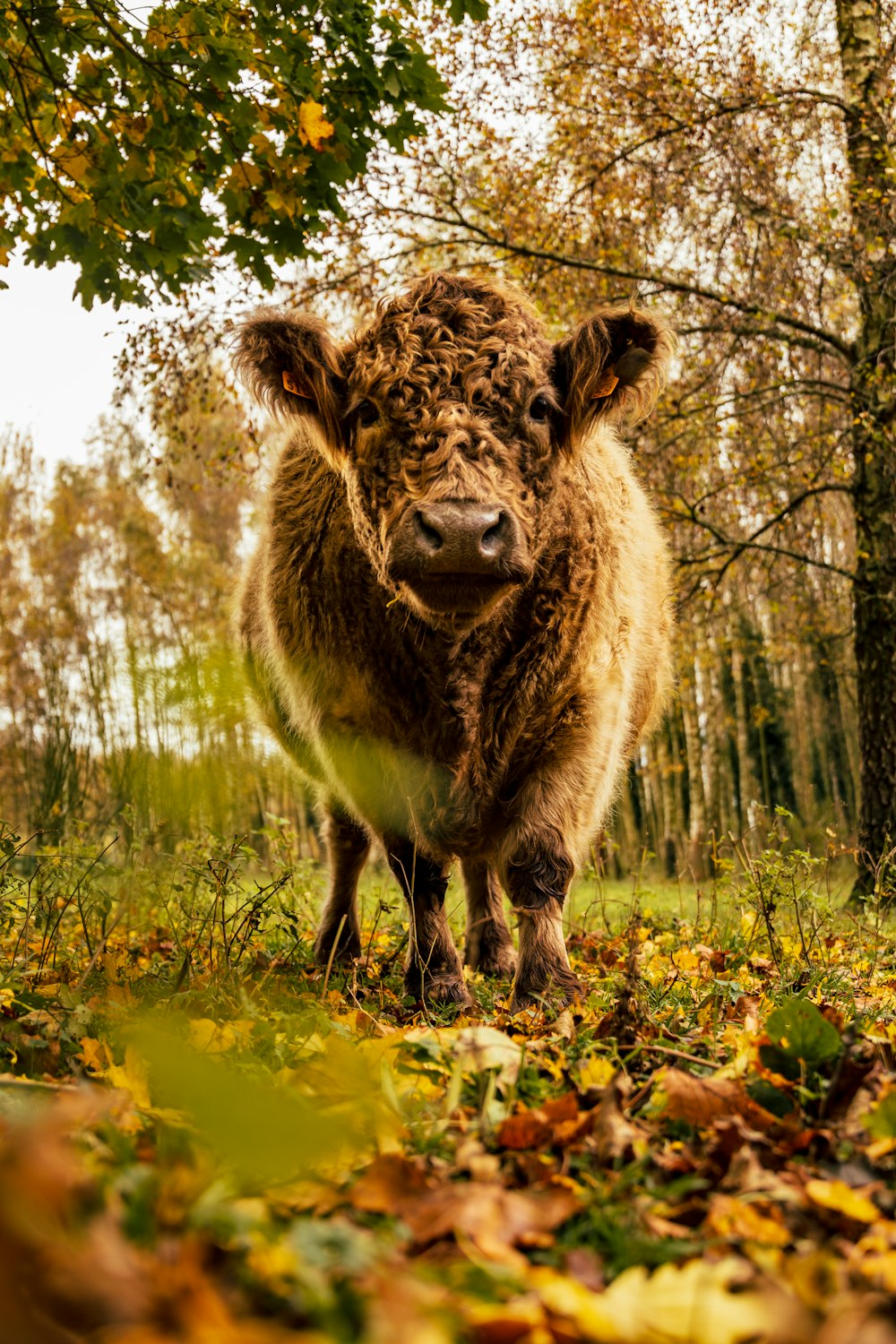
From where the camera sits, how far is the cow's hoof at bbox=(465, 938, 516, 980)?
5.73 metres

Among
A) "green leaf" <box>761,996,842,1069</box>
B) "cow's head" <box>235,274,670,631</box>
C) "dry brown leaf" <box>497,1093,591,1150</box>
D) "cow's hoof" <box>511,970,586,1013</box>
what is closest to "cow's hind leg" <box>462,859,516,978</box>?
"cow's hoof" <box>511,970,586,1013</box>

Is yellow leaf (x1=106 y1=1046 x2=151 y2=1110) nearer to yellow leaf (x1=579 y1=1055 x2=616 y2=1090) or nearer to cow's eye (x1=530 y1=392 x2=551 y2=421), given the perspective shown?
yellow leaf (x1=579 y1=1055 x2=616 y2=1090)

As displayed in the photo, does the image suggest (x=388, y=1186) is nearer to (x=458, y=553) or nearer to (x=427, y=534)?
(x=458, y=553)

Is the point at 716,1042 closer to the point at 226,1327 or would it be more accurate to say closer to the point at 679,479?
the point at 226,1327

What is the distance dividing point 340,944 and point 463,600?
2.67m

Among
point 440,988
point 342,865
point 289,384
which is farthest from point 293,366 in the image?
point 342,865

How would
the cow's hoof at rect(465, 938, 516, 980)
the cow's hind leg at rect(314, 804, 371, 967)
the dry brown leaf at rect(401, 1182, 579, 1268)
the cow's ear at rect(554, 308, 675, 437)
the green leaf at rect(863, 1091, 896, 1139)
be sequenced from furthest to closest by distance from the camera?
the cow's hind leg at rect(314, 804, 371, 967) < the cow's hoof at rect(465, 938, 516, 980) < the cow's ear at rect(554, 308, 675, 437) < the green leaf at rect(863, 1091, 896, 1139) < the dry brown leaf at rect(401, 1182, 579, 1268)

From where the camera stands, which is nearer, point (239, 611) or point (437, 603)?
point (437, 603)

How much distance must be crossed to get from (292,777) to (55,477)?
29.7 metres

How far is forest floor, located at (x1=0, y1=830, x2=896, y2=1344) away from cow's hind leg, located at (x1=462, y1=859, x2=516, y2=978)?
2.30 metres

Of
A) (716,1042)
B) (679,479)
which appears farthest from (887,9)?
(716,1042)

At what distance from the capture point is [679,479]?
12.9 meters

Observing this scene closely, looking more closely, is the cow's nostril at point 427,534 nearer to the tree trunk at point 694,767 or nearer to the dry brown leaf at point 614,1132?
the dry brown leaf at point 614,1132

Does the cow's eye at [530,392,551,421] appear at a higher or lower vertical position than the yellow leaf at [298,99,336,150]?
lower
